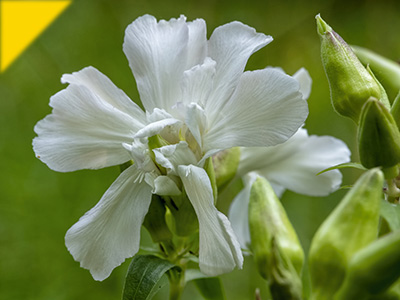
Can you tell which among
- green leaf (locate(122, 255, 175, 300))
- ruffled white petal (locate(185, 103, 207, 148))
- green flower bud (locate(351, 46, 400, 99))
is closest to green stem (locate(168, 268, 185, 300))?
green leaf (locate(122, 255, 175, 300))

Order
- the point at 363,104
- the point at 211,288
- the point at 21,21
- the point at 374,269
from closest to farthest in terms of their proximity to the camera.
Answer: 1. the point at 374,269
2. the point at 363,104
3. the point at 211,288
4. the point at 21,21

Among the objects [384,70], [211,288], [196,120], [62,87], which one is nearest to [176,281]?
[211,288]

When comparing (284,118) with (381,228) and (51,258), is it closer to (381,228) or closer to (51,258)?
(381,228)

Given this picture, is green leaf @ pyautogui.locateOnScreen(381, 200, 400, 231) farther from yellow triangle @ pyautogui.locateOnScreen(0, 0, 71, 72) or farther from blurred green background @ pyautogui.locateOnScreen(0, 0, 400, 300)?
yellow triangle @ pyautogui.locateOnScreen(0, 0, 71, 72)

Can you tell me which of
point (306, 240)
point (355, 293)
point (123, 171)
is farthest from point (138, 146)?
point (306, 240)

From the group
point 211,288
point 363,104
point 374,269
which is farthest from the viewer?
point 211,288

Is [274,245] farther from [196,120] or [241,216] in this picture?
[241,216]
